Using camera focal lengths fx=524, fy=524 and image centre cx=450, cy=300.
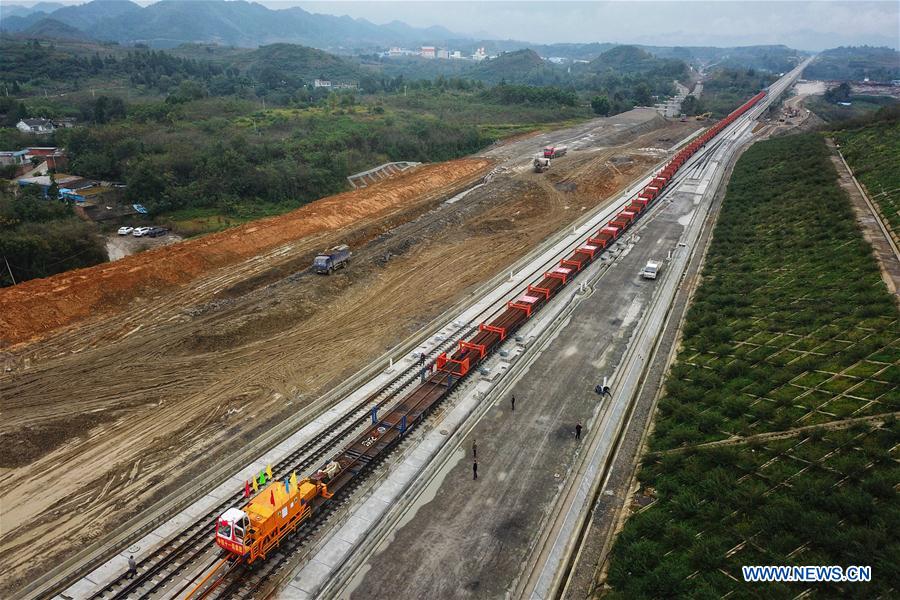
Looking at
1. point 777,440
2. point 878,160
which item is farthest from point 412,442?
point 878,160

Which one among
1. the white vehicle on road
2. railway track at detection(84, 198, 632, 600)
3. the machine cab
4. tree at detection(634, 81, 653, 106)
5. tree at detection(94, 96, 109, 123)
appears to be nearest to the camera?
the machine cab

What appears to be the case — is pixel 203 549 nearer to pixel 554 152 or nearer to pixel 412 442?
pixel 412 442

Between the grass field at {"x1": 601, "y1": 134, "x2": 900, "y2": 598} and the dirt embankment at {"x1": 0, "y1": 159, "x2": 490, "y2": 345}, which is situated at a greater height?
the grass field at {"x1": 601, "y1": 134, "x2": 900, "y2": 598}

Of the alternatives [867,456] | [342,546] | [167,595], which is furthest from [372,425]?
[867,456]

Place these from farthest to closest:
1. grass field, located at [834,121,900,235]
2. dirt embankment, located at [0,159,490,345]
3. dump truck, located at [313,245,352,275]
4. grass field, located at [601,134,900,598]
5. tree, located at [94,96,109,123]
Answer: tree, located at [94,96,109,123], dump truck, located at [313,245,352,275], grass field, located at [834,121,900,235], dirt embankment, located at [0,159,490,345], grass field, located at [601,134,900,598]

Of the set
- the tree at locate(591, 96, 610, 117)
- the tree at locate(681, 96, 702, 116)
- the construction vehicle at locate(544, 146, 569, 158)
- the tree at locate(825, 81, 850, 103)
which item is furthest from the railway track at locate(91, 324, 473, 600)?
the tree at locate(825, 81, 850, 103)

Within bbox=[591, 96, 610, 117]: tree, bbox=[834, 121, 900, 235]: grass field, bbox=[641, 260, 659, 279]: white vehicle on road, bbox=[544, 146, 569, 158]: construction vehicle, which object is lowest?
bbox=[641, 260, 659, 279]: white vehicle on road

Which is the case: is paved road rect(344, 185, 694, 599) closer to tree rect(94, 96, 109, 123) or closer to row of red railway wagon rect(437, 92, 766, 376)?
row of red railway wagon rect(437, 92, 766, 376)

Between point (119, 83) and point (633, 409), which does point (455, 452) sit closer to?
point (633, 409)

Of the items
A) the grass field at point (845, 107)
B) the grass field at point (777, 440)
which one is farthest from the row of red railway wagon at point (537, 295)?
the grass field at point (845, 107)
